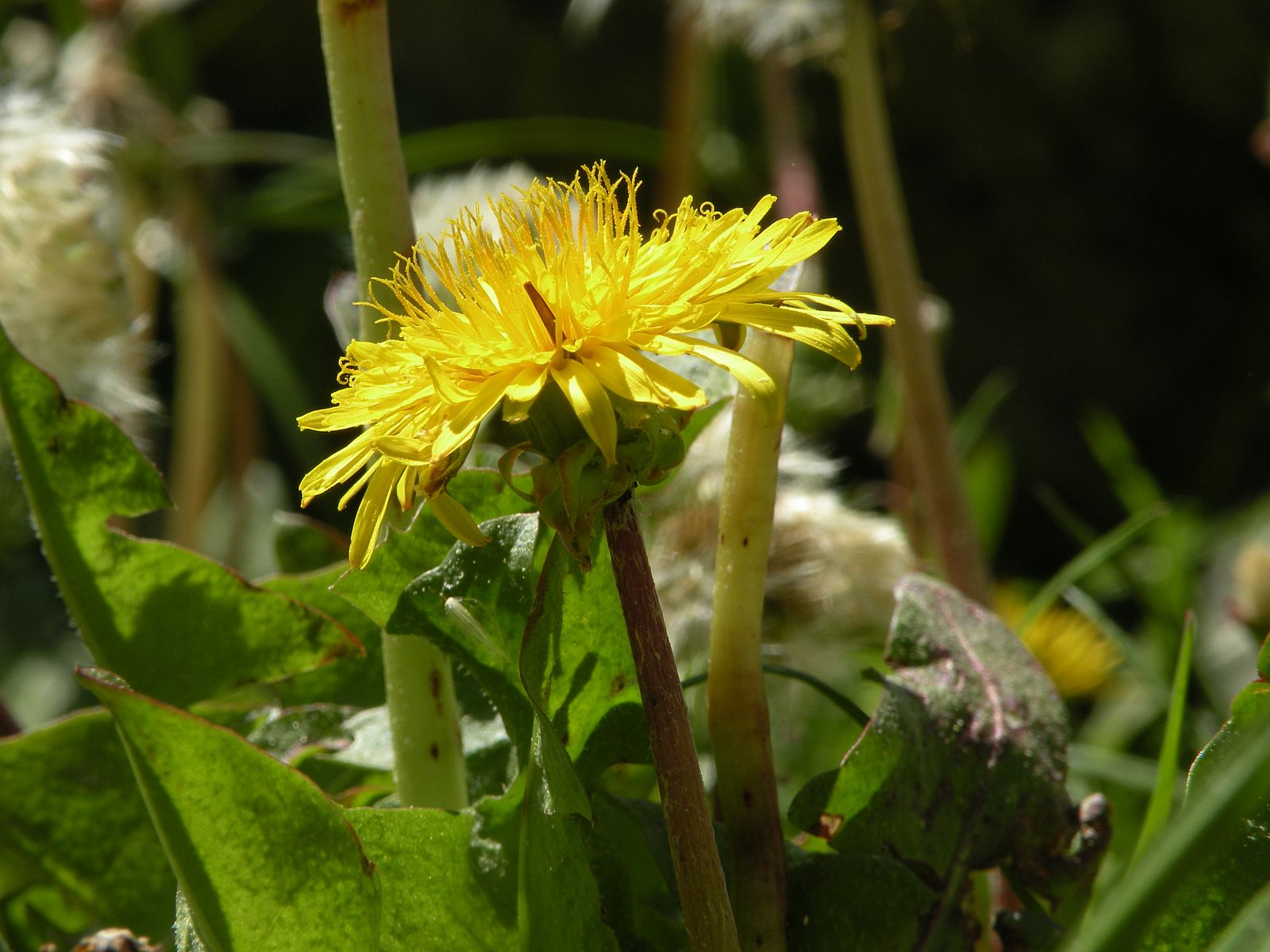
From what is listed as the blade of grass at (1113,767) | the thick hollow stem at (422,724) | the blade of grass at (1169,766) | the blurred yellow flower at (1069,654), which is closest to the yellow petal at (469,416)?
the thick hollow stem at (422,724)

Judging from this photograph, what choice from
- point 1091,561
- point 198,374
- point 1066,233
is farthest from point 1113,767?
point 1066,233

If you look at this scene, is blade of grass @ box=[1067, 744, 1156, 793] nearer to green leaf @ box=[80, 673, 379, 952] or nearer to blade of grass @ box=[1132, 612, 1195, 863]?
blade of grass @ box=[1132, 612, 1195, 863]

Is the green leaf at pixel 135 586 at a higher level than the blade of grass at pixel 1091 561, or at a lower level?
higher

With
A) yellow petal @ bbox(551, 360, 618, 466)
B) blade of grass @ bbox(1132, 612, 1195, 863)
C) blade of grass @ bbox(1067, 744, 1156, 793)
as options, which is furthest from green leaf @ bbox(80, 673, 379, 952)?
blade of grass @ bbox(1067, 744, 1156, 793)

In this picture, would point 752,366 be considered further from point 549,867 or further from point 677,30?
point 677,30

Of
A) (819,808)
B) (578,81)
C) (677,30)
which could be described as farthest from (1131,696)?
(578,81)

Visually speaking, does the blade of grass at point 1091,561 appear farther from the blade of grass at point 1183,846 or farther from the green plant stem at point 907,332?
the blade of grass at point 1183,846

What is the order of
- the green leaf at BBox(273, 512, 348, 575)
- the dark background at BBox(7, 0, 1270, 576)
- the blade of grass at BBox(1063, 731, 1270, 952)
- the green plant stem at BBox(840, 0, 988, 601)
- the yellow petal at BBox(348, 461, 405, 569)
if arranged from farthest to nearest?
1. the dark background at BBox(7, 0, 1270, 576)
2. the green plant stem at BBox(840, 0, 988, 601)
3. the green leaf at BBox(273, 512, 348, 575)
4. the yellow petal at BBox(348, 461, 405, 569)
5. the blade of grass at BBox(1063, 731, 1270, 952)
